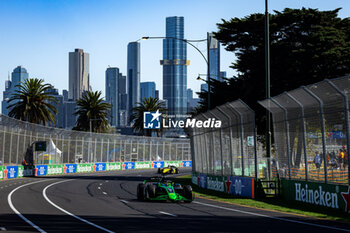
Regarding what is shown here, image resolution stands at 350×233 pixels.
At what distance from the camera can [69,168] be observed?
2584 inches

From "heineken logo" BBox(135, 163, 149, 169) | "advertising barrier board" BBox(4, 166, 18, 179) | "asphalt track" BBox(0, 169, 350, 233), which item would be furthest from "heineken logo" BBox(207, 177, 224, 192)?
"heineken logo" BBox(135, 163, 149, 169)

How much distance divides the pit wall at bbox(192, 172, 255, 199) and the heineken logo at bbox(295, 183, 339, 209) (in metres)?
3.53

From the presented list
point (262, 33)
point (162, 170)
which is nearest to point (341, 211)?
point (262, 33)

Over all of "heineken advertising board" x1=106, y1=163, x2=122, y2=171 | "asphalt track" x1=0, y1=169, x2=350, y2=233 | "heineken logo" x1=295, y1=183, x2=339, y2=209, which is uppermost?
"heineken advertising board" x1=106, y1=163, x2=122, y2=171

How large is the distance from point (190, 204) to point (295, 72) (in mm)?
23357

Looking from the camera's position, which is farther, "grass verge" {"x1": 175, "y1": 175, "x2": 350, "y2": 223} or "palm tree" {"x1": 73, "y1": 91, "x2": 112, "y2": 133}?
"palm tree" {"x1": 73, "y1": 91, "x2": 112, "y2": 133}

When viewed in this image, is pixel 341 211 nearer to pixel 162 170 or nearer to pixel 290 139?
pixel 290 139

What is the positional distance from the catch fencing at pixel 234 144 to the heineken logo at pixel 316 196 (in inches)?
132

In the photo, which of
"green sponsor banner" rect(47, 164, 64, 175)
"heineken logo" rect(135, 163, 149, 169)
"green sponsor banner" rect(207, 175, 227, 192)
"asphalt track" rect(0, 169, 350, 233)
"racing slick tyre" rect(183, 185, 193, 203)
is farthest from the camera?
"heineken logo" rect(135, 163, 149, 169)

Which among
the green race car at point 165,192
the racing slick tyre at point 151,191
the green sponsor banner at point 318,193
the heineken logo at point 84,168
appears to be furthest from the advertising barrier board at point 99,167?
the green sponsor banner at point 318,193

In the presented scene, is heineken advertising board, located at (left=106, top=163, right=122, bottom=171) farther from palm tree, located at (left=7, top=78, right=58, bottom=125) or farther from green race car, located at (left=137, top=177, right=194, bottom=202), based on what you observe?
green race car, located at (left=137, top=177, right=194, bottom=202)

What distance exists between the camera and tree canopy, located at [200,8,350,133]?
4294 centimetres

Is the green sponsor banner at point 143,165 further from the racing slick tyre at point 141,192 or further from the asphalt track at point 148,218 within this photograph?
the asphalt track at point 148,218

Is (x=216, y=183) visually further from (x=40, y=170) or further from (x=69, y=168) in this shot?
(x=69, y=168)
